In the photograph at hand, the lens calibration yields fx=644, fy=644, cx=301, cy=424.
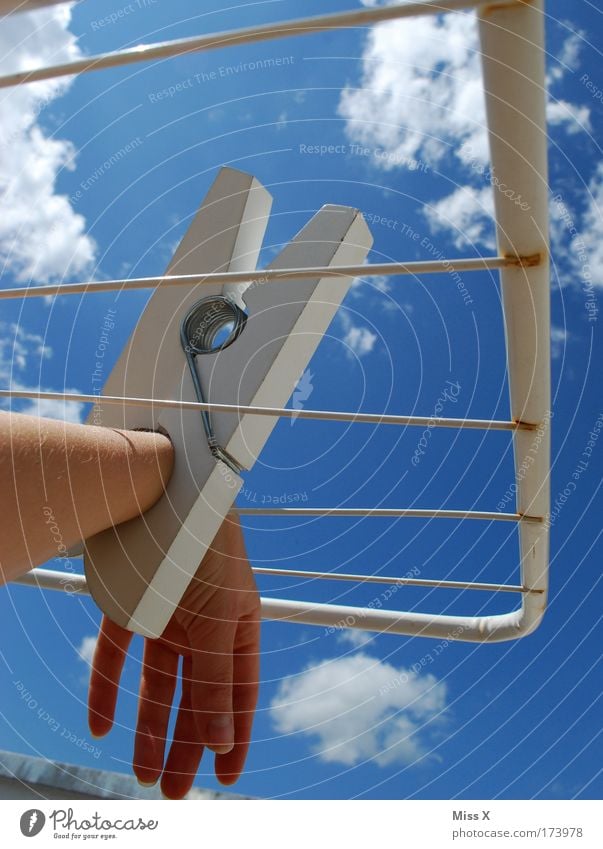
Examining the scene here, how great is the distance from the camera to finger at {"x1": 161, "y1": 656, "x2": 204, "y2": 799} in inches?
39.0

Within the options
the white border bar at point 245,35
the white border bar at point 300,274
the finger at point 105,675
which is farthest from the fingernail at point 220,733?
the white border bar at point 245,35

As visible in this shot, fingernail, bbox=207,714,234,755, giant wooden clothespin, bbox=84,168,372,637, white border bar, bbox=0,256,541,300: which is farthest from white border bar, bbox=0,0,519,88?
fingernail, bbox=207,714,234,755

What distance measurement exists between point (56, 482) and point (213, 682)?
1.51ft

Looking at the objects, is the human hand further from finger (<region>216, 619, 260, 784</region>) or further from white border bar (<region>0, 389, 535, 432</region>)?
white border bar (<region>0, 389, 535, 432</region>)

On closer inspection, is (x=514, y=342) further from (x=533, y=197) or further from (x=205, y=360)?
(x=205, y=360)

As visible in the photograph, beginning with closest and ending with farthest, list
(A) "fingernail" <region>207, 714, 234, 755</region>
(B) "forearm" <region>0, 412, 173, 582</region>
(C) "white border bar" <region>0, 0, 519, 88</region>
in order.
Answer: (C) "white border bar" <region>0, 0, 519, 88</region>
(B) "forearm" <region>0, 412, 173, 582</region>
(A) "fingernail" <region>207, 714, 234, 755</region>

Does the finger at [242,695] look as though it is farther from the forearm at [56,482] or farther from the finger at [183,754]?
the forearm at [56,482]

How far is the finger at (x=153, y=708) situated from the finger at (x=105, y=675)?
4 cm

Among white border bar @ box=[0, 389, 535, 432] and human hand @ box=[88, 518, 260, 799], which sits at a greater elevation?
white border bar @ box=[0, 389, 535, 432]

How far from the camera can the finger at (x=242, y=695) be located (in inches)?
39.3

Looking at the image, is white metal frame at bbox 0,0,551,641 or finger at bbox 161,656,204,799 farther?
finger at bbox 161,656,204,799

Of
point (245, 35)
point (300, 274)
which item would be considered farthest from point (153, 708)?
point (245, 35)

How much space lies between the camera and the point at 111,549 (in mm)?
895

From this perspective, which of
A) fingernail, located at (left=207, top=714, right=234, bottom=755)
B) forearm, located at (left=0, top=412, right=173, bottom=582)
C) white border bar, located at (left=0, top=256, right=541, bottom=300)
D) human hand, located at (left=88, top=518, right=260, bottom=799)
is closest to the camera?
white border bar, located at (left=0, top=256, right=541, bottom=300)
